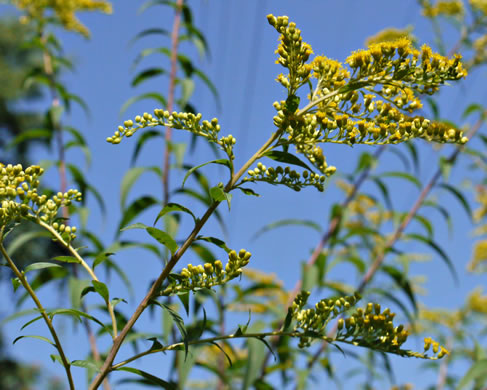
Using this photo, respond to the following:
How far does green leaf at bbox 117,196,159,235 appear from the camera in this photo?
2852 mm

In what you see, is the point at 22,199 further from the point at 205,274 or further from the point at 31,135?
the point at 31,135

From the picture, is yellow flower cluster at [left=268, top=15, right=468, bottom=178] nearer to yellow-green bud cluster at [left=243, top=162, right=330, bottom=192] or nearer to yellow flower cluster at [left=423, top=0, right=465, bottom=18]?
yellow-green bud cluster at [left=243, top=162, right=330, bottom=192]

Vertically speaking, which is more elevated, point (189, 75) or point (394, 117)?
point (189, 75)

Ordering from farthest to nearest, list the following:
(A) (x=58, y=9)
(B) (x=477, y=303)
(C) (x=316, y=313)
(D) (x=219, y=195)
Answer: (B) (x=477, y=303) → (A) (x=58, y=9) → (C) (x=316, y=313) → (D) (x=219, y=195)

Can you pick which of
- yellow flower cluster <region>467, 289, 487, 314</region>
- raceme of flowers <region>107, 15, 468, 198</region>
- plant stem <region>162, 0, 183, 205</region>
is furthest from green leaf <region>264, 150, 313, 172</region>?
yellow flower cluster <region>467, 289, 487, 314</region>

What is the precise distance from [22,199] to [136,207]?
5.74ft

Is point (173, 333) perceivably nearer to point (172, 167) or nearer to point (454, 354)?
point (172, 167)

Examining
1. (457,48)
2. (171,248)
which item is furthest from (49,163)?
(457,48)

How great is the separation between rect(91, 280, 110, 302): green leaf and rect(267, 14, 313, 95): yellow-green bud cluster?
0.56 meters

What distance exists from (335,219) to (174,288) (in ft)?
7.43

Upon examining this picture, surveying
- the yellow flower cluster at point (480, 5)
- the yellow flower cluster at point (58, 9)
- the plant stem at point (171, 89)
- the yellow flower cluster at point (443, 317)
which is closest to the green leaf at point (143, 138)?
the plant stem at point (171, 89)

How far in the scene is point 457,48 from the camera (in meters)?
3.85

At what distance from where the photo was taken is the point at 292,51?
1.10 m

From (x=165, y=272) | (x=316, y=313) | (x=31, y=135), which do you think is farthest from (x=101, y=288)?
(x=31, y=135)
